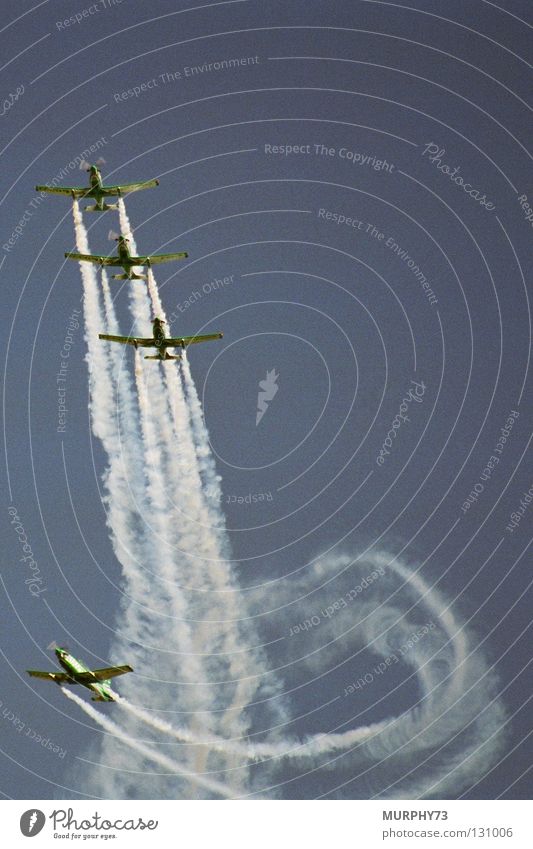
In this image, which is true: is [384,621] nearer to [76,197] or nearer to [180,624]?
[180,624]

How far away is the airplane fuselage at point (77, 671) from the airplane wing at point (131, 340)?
16769 millimetres

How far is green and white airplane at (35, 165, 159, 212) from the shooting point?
10338 cm

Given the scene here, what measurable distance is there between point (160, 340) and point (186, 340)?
4.96 ft

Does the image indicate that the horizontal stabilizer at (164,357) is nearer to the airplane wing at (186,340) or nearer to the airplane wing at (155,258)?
the airplane wing at (186,340)

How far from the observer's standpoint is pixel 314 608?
110 meters

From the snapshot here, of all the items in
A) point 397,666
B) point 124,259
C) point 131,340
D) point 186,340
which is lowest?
point 397,666

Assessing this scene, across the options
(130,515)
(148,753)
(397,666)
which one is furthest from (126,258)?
(397,666)

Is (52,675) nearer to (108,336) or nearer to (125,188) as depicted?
(108,336)

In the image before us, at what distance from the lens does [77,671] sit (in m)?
106

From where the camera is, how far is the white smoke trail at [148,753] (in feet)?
344

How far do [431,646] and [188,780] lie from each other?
1546 centimetres

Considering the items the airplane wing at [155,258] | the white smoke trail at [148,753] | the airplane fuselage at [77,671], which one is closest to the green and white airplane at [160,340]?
the airplane wing at [155,258]

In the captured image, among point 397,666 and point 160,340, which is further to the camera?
point 397,666
